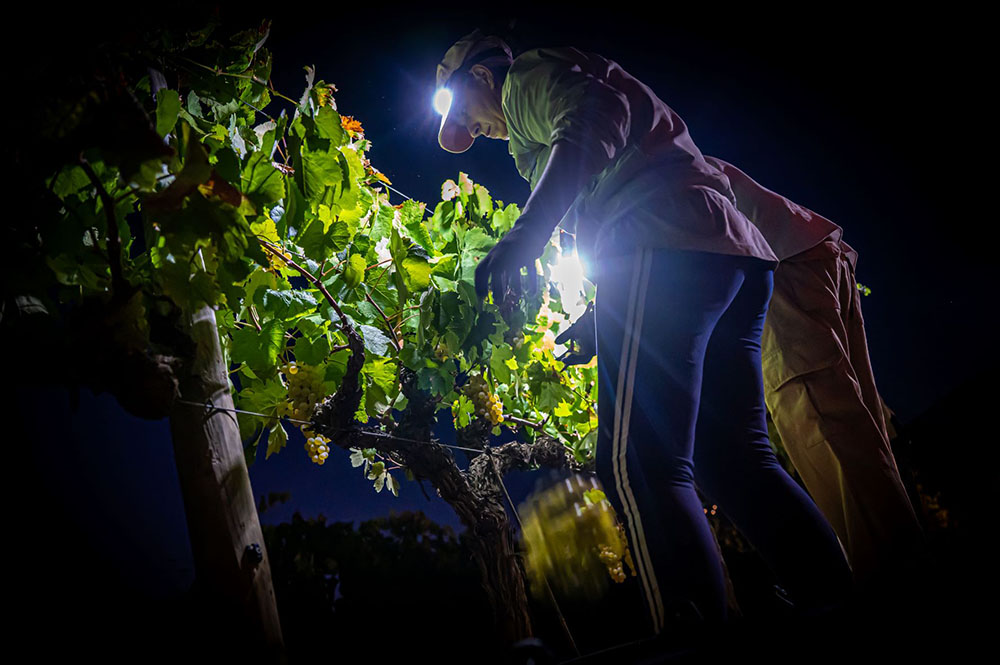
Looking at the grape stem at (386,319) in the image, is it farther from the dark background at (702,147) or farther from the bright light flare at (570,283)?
the bright light flare at (570,283)

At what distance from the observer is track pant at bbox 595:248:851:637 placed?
0.88m

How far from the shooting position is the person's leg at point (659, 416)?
2.82ft

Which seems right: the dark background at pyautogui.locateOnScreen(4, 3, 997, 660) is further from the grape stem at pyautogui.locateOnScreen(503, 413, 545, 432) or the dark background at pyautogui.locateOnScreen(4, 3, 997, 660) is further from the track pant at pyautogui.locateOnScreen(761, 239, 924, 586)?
the track pant at pyautogui.locateOnScreen(761, 239, 924, 586)

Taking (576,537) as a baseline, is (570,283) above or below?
above

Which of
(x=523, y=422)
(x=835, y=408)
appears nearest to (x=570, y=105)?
(x=835, y=408)

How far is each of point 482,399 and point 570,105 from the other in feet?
3.79

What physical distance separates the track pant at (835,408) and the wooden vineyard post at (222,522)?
146 cm

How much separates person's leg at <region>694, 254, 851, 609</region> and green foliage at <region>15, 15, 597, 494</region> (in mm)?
590

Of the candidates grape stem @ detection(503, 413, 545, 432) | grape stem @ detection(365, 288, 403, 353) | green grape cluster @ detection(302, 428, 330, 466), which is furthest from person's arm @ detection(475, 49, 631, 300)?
grape stem @ detection(503, 413, 545, 432)

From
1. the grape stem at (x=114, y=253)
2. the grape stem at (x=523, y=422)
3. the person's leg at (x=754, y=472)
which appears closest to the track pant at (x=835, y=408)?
the person's leg at (x=754, y=472)

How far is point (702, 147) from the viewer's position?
151 inches

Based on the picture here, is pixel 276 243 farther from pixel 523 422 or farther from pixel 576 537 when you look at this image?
pixel 576 537

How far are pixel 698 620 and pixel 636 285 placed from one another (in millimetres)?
622

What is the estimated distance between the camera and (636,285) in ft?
3.34
